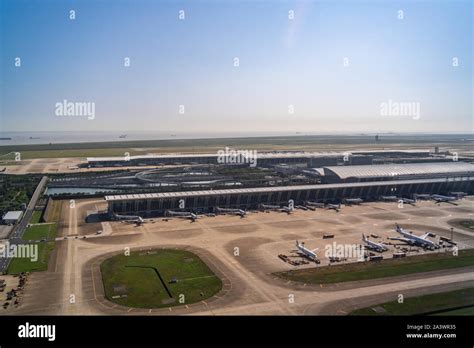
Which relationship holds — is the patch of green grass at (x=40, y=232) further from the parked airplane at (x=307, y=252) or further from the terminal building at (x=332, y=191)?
the parked airplane at (x=307, y=252)

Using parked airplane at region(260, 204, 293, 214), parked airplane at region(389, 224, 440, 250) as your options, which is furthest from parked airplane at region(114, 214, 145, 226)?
parked airplane at region(389, 224, 440, 250)

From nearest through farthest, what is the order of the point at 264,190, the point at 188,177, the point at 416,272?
the point at 416,272 < the point at 264,190 < the point at 188,177

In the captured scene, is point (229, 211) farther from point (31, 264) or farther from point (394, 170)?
point (394, 170)

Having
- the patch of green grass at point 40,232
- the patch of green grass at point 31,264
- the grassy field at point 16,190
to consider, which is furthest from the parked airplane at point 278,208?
the grassy field at point 16,190

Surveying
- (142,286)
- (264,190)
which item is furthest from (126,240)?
(264,190)

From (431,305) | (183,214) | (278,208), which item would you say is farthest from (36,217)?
(431,305)
